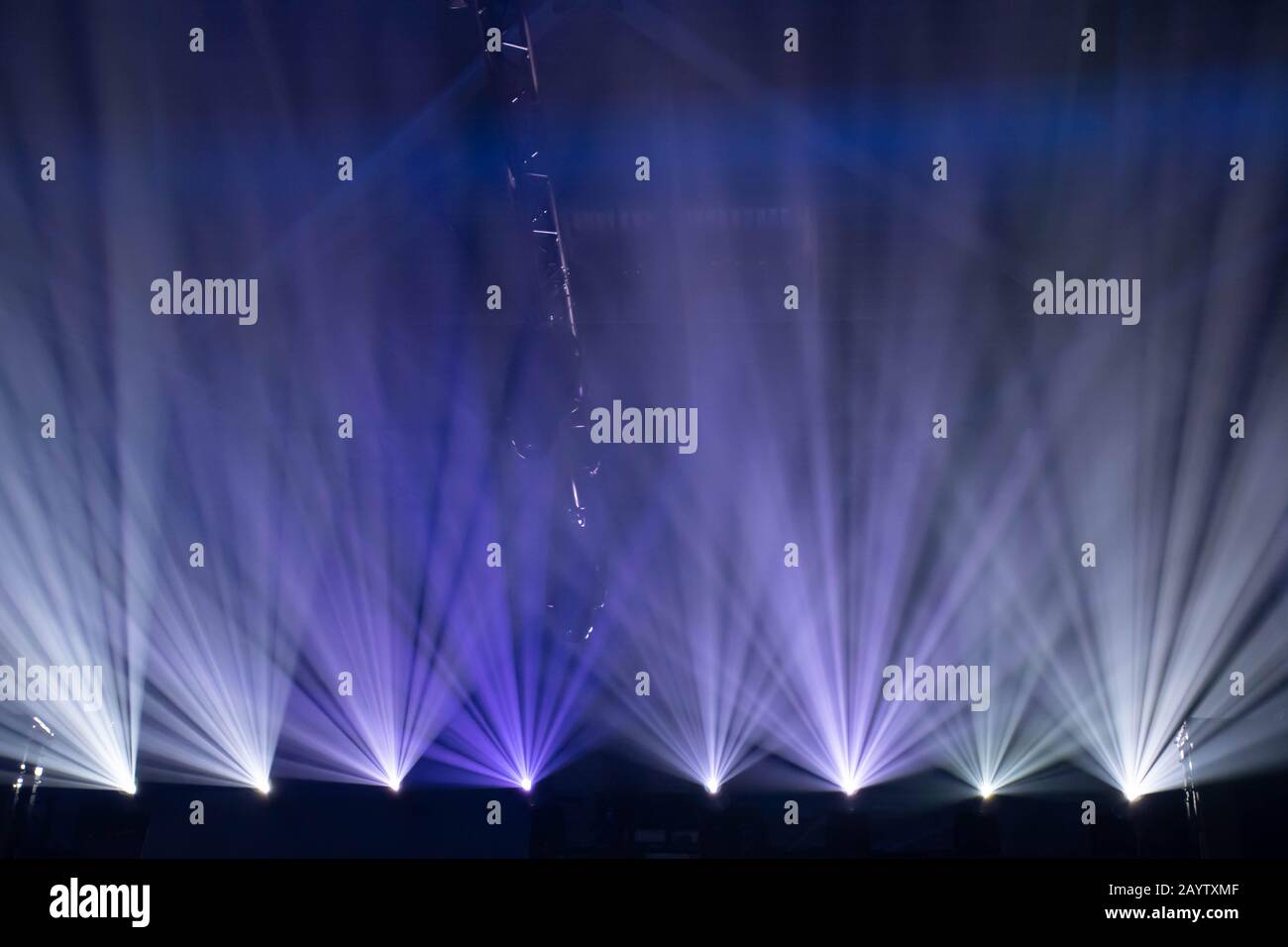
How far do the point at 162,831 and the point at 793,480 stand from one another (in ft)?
10.9

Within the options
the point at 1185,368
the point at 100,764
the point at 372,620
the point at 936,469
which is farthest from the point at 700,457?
the point at 100,764

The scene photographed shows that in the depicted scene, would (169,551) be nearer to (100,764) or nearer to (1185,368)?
(100,764)
